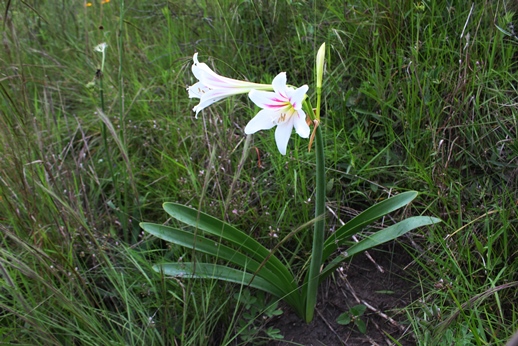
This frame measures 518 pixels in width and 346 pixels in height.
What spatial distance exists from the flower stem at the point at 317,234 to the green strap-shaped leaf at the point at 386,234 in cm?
6

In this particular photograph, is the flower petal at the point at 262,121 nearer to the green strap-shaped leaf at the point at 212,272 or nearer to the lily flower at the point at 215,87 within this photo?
the lily flower at the point at 215,87

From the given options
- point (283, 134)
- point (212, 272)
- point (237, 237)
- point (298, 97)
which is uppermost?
point (298, 97)

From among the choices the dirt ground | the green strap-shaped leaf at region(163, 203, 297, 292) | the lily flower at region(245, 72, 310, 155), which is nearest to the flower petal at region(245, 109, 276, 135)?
the lily flower at region(245, 72, 310, 155)

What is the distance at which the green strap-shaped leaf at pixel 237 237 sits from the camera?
1654 mm

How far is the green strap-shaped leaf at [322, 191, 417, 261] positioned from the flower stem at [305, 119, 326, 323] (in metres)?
0.09

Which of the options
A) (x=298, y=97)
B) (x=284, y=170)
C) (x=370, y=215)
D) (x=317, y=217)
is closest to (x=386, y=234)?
(x=370, y=215)

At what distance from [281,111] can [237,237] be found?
1.76 feet

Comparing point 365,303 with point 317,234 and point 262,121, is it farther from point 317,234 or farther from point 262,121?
point 262,121

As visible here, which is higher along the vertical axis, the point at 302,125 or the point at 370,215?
the point at 302,125

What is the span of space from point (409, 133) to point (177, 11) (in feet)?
5.37

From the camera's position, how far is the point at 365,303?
69.5 inches

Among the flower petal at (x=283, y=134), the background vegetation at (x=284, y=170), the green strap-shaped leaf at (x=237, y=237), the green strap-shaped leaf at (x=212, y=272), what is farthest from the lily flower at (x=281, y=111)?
the green strap-shaped leaf at (x=212, y=272)

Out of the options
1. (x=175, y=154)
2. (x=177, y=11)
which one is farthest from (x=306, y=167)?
(x=177, y=11)

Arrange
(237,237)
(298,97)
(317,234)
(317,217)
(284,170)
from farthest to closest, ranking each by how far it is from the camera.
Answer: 1. (284,170)
2. (237,237)
3. (317,234)
4. (317,217)
5. (298,97)
